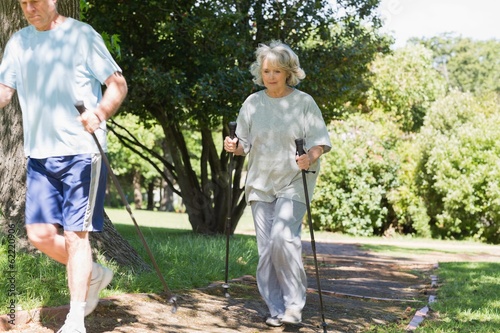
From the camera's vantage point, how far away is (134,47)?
1259 centimetres

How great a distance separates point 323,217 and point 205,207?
7.48m

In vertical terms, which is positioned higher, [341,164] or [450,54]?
[450,54]

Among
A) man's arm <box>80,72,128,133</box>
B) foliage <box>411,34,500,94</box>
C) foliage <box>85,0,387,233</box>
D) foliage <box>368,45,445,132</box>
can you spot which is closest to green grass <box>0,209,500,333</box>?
man's arm <box>80,72,128,133</box>

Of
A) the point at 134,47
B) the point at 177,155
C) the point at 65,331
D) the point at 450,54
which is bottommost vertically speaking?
the point at 65,331

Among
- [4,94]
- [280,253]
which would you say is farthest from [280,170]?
[4,94]

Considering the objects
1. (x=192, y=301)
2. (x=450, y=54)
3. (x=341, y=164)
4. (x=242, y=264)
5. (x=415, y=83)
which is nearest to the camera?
(x=192, y=301)

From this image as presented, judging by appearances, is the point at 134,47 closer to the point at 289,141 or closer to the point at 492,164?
the point at 289,141

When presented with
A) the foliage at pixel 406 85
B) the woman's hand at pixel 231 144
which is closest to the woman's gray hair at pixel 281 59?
the woman's hand at pixel 231 144

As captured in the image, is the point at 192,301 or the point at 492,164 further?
the point at 492,164

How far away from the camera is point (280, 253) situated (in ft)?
17.7

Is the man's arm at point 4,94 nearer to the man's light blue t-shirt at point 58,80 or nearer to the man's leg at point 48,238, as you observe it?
the man's light blue t-shirt at point 58,80

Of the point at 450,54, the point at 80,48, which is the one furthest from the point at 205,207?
the point at 450,54

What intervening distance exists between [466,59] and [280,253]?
69959 millimetres

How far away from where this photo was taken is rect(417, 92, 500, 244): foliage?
18594mm
